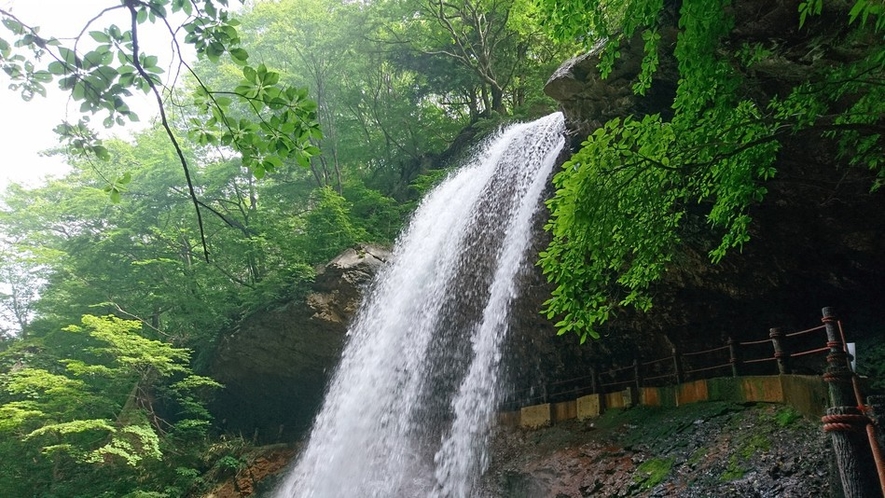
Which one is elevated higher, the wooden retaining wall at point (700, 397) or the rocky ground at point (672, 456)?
the wooden retaining wall at point (700, 397)

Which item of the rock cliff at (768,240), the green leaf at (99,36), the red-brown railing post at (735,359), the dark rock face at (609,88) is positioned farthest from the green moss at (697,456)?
the green leaf at (99,36)

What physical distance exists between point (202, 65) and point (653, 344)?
22.9 metres

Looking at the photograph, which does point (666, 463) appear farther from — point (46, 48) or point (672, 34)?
point (46, 48)

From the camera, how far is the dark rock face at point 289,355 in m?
13.1

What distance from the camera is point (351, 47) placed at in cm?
1895

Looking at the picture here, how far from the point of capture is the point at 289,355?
13.8 m

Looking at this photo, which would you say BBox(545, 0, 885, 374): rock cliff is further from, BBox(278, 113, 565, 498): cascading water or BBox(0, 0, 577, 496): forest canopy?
BBox(0, 0, 577, 496): forest canopy

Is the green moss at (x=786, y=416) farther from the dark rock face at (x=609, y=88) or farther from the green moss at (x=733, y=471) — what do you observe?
the dark rock face at (x=609, y=88)

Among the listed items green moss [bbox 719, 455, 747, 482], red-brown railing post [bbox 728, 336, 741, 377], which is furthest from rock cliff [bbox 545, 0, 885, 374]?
green moss [bbox 719, 455, 747, 482]

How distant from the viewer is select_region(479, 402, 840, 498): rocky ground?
4742mm

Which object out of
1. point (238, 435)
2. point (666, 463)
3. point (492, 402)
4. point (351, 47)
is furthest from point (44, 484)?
point (351, 47)

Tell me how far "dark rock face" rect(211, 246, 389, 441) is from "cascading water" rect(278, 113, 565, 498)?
86 centimetres

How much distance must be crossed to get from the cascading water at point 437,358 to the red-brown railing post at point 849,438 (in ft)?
21.0

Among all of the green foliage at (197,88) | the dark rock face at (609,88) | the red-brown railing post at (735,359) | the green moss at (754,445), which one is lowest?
the green moss at (754,445)
